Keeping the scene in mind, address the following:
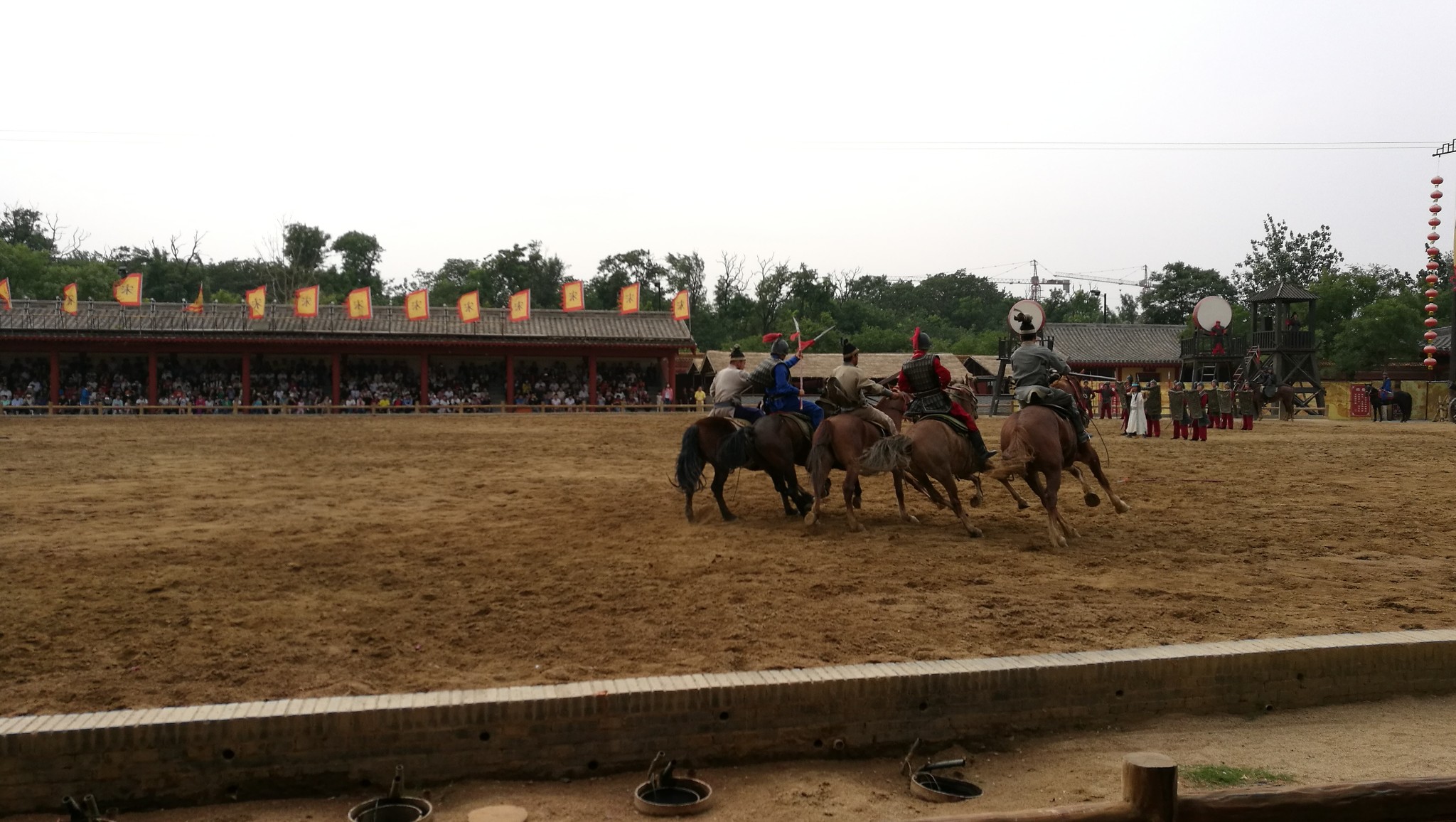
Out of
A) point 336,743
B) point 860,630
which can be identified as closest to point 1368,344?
point 860,630

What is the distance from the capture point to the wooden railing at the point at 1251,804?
257 centimetres

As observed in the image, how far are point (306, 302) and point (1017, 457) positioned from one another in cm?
3393

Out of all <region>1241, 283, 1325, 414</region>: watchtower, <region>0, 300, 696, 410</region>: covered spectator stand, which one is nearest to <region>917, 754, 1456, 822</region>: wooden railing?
<region>1241, 283, 1325, 414</region>: watchtower

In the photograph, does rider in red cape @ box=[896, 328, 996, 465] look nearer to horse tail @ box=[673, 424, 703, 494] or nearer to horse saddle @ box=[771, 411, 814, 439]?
horse saddle @ box=[771, 411, 814, 439]

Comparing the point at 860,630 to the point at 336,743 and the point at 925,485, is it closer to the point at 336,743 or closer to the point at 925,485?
the point at 336,743

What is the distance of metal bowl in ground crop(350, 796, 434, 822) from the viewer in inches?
150

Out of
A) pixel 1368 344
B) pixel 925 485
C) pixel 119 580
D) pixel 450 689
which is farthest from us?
pixel 1368 344

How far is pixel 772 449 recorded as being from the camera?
9.69m

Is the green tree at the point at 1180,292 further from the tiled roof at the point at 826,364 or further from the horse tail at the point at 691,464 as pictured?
the horse tail at the point at 691,464

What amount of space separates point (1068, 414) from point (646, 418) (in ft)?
77.0

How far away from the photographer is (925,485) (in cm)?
995

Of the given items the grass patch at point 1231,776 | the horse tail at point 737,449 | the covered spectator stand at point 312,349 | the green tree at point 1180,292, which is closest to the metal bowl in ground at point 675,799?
the grass patch at point 1231,776

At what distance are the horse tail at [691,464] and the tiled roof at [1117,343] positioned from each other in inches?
1616

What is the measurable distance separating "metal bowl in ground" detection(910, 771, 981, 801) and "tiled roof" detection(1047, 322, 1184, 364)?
4600 cm
